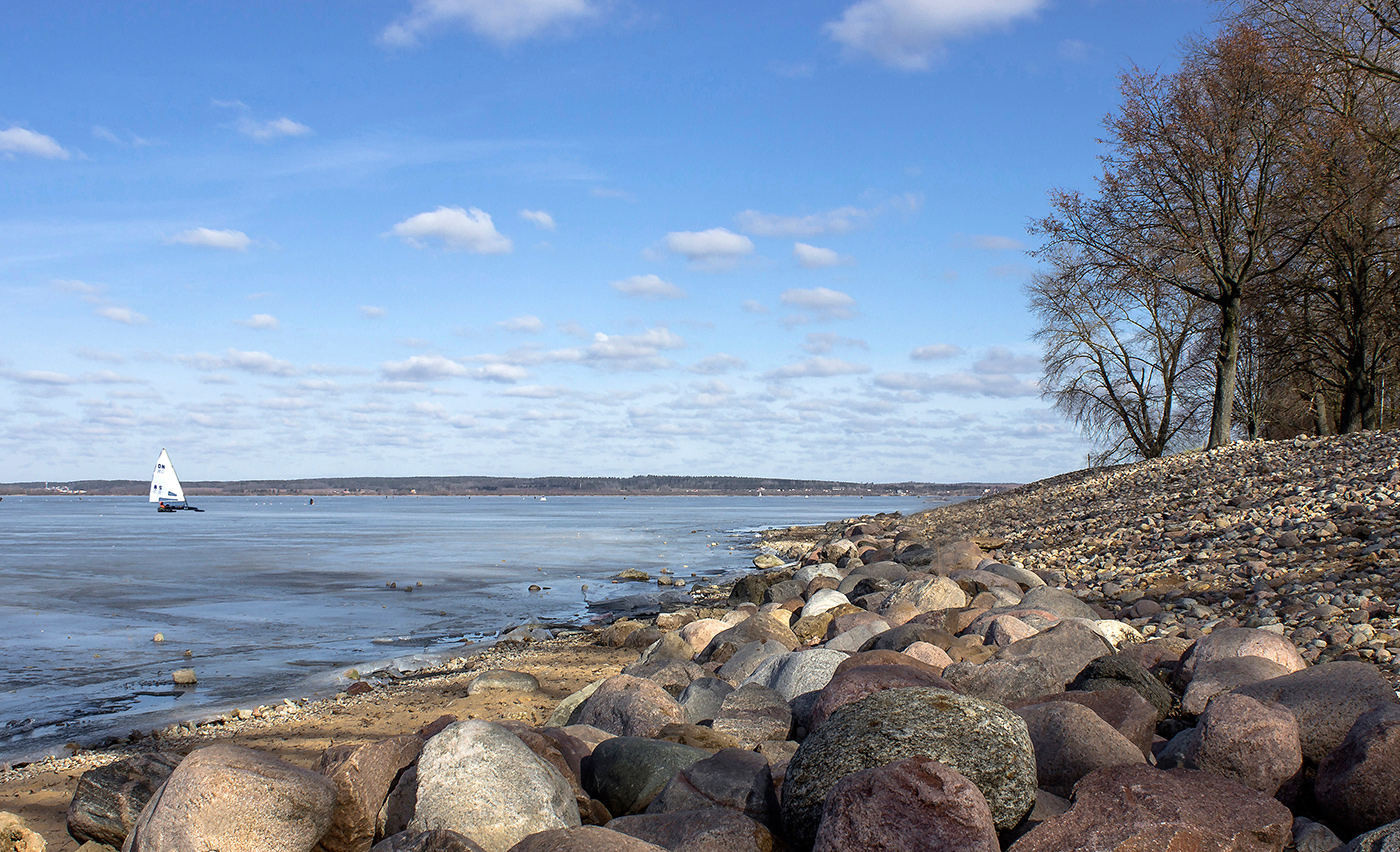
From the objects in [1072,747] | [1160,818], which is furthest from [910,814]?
[1072,747]

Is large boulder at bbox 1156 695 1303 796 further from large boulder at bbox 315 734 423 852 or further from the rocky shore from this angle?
large boulder at bbox 315 734 423 852

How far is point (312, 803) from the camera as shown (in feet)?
15.0

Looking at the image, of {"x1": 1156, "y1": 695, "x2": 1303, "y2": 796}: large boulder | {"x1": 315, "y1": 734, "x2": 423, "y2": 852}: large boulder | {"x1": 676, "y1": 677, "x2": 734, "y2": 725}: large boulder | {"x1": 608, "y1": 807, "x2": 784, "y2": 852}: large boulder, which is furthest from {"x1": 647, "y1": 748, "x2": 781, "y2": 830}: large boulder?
{"x1": 1156, "y1": 695, "x2": 1303, "y2": 796}: large boulder

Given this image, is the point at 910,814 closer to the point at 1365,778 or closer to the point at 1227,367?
the point at 1365,778

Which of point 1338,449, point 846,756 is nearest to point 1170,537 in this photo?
point 1338,449

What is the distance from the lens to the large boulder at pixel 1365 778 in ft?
12.3

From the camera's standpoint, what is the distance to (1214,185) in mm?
21969

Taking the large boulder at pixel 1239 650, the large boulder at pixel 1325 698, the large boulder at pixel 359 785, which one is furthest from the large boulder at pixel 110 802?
the large boulder at pixel 1239 650

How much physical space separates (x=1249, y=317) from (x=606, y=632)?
21361mm

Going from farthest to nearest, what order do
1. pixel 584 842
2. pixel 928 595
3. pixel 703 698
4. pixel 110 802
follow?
pixel 928 595
pixel 703 698
pixel 110 802
pixel 584 842

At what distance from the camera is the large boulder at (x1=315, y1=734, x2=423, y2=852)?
476 centimetres

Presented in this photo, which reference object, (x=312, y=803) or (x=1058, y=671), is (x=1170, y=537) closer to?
(x=1058, y=671)

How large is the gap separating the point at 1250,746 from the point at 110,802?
20.4 feet

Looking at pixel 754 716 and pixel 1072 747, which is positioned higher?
pixel 1072 747
